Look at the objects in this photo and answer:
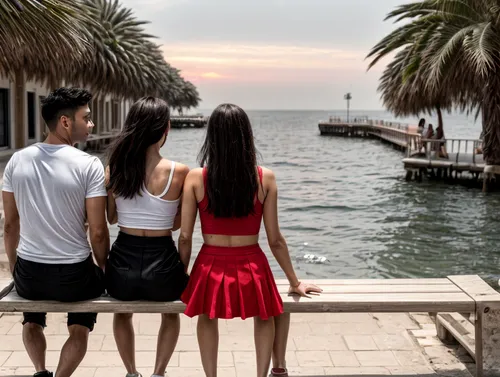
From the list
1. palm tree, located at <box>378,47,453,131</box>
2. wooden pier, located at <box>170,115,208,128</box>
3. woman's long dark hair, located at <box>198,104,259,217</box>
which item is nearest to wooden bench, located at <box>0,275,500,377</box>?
woman's long dark hair, located at <box>198,104,259,217</box>

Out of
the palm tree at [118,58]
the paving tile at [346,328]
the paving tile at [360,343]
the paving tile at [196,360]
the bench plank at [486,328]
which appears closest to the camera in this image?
the bench plank at [486,328]

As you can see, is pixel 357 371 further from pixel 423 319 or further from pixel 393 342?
pixel 423 319

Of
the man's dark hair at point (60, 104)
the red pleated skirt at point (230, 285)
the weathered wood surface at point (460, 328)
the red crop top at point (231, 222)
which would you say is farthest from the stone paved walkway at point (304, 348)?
the man's dark hair at point (60, 104)

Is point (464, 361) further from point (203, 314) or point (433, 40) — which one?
point (433, 40)

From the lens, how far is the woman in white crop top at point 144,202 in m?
3.95

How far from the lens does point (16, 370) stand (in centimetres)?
502

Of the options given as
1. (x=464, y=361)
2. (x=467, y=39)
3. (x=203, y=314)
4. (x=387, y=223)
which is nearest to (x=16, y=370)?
(x=203, y=314)

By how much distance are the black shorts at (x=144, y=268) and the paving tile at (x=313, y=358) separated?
173 cm

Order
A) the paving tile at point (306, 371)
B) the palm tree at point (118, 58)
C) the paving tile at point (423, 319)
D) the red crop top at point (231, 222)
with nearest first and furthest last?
the red crop top at point (231, 222)
the paving tile at point (306, 371)
the paving tile at point (423, 319)
the palm tree at point (118, 58)

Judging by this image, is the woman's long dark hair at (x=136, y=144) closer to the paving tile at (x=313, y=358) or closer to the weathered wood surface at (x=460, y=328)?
the paving tile at (x=313, y=358)

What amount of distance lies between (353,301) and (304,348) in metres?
1.55

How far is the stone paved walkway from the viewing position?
5113mm

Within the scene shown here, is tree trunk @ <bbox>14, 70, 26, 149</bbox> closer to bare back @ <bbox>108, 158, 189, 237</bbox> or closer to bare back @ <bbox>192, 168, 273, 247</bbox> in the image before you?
bare back @ <bbox>108, 158, 189, 237</bbox>

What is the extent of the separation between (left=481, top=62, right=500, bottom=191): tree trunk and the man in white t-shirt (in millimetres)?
20677
